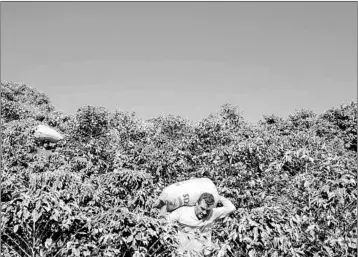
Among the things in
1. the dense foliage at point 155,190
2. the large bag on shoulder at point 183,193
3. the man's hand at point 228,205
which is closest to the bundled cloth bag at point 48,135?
the dense foliage at point 155,190

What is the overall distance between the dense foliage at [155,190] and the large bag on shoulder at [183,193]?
1.36ft

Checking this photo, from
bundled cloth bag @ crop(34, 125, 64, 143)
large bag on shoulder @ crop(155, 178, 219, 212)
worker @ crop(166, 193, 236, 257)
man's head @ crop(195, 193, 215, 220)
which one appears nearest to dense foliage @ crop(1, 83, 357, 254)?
large bag on shoulder @ crop(155, 178, 219, 212)

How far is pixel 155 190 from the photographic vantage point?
10.2 m

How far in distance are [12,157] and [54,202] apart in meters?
8.67

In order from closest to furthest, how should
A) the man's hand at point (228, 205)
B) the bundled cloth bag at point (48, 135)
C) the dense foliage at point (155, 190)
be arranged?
the dense foliage at point (155, 190), the man's hand at point (228, 205), the bundled cloth bag at point (48, 135)

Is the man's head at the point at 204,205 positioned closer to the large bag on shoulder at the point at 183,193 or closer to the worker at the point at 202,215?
the worker at the point at 202,215

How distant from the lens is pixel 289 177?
10.3 m

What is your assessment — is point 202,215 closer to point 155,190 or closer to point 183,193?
point 183,193

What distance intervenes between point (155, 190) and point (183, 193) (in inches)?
36.4

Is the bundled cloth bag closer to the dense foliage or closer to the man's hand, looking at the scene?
→ the dense foliage

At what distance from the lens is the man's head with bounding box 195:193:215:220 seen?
7789 mm

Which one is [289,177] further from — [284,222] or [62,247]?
[62,247]

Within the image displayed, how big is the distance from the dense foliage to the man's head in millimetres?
1168

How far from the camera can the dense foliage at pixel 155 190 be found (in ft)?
16.4
